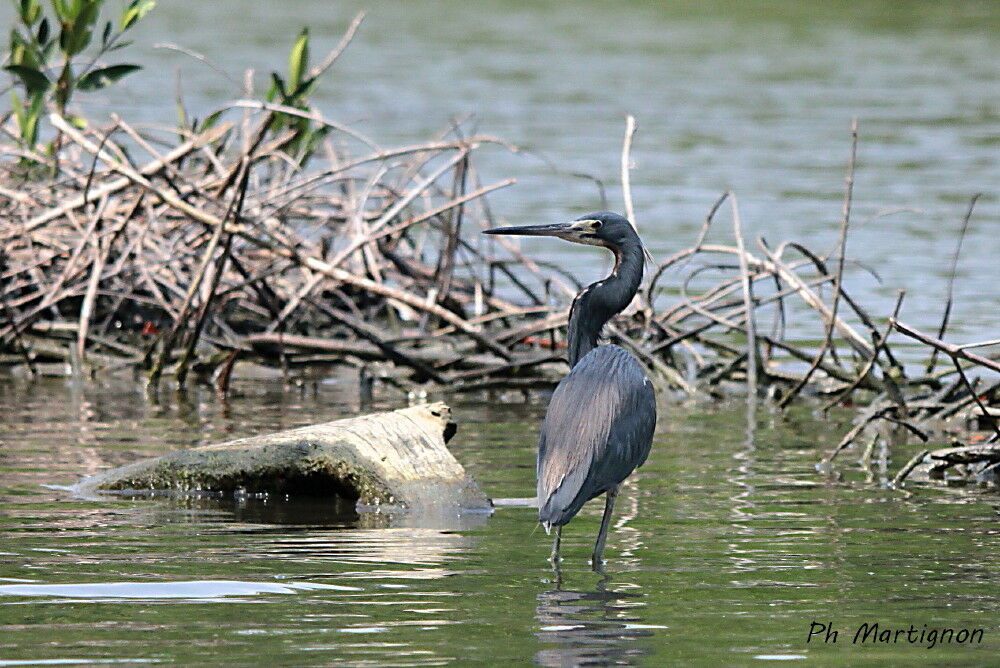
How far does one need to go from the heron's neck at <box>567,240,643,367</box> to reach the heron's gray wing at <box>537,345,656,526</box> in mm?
374

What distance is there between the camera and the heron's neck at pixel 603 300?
279 inches

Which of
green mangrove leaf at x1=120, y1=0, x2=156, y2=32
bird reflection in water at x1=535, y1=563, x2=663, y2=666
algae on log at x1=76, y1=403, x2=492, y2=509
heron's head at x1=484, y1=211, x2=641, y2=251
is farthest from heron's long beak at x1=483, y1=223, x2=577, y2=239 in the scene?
green mangrove leaf at x1=120, y1=0, x2=156, y2=32

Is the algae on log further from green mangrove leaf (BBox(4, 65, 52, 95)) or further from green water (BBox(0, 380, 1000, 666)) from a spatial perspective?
green mangrove leaf (BBox(4, 65, 52, 95))

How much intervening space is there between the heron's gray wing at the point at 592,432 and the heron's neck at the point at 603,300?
37 cm

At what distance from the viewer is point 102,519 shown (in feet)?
23.0

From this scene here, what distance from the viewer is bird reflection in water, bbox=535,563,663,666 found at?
5.06 metres

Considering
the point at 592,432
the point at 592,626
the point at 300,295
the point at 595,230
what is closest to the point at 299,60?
the point at 300,295

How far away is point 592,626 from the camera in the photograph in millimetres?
5426

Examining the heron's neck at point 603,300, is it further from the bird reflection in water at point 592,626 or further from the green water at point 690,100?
the green water at point 690,100

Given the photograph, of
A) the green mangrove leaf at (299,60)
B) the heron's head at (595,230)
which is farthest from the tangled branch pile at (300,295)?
the heron's head at (595,230)

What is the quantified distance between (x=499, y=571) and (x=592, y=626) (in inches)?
33.5

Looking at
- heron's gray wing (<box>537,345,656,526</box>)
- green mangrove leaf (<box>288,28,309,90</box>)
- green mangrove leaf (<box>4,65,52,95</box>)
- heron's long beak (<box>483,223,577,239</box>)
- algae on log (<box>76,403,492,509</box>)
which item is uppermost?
green mangrove leaf (<box>288,28,309,90</box>)

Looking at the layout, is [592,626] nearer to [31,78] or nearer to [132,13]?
[132,13]

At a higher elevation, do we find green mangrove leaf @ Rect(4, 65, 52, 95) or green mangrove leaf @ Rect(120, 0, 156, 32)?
green mangrove leaf @ Rect(120, 0, 156, 32)
